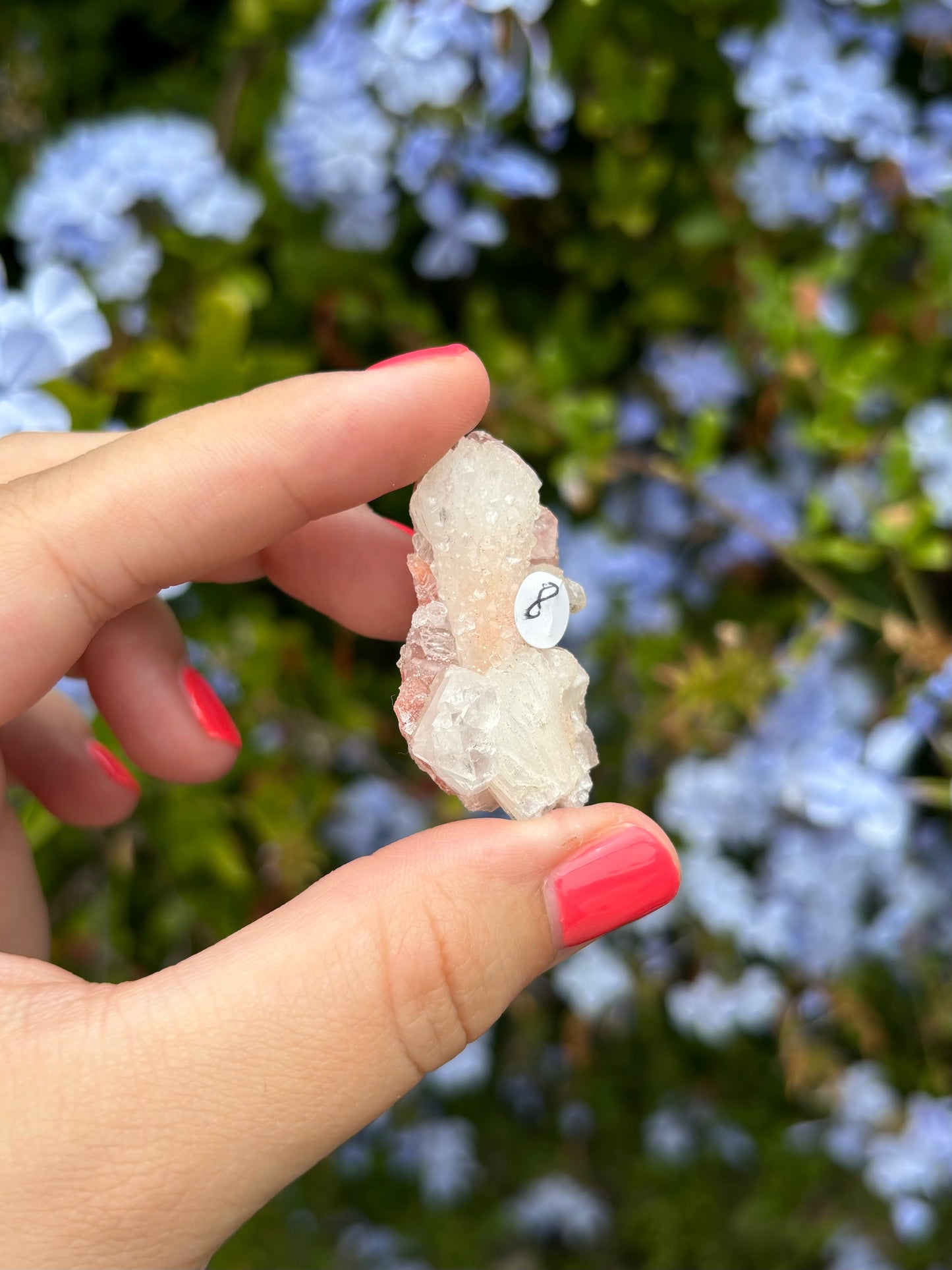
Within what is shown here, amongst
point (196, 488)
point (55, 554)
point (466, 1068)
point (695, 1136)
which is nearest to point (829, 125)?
point (196, 488)

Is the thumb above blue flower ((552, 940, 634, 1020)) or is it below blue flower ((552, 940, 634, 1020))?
above

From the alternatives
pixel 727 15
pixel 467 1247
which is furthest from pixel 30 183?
pixel 467 1247

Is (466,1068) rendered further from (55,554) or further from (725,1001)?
(55,554)

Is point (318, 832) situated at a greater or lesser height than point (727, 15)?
lesser

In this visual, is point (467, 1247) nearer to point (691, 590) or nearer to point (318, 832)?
point (318, 832)

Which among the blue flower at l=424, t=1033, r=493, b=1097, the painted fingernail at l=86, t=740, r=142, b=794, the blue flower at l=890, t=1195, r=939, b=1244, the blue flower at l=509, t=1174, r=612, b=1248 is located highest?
the painted fingernail at l=86, t=740, r=142, b=794

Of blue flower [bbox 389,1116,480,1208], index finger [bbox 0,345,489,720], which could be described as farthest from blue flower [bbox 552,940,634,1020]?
index finger [bbox 0,345,489,720]

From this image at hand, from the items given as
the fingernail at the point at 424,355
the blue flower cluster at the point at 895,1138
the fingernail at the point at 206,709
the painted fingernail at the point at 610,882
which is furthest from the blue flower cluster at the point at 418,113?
the blue flower cluster at the point at 895,1138

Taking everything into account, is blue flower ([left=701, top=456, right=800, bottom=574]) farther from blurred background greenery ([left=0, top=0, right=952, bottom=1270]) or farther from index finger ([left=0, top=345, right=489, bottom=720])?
index finger ([left=0, top=345, right=489, bottom=720])
